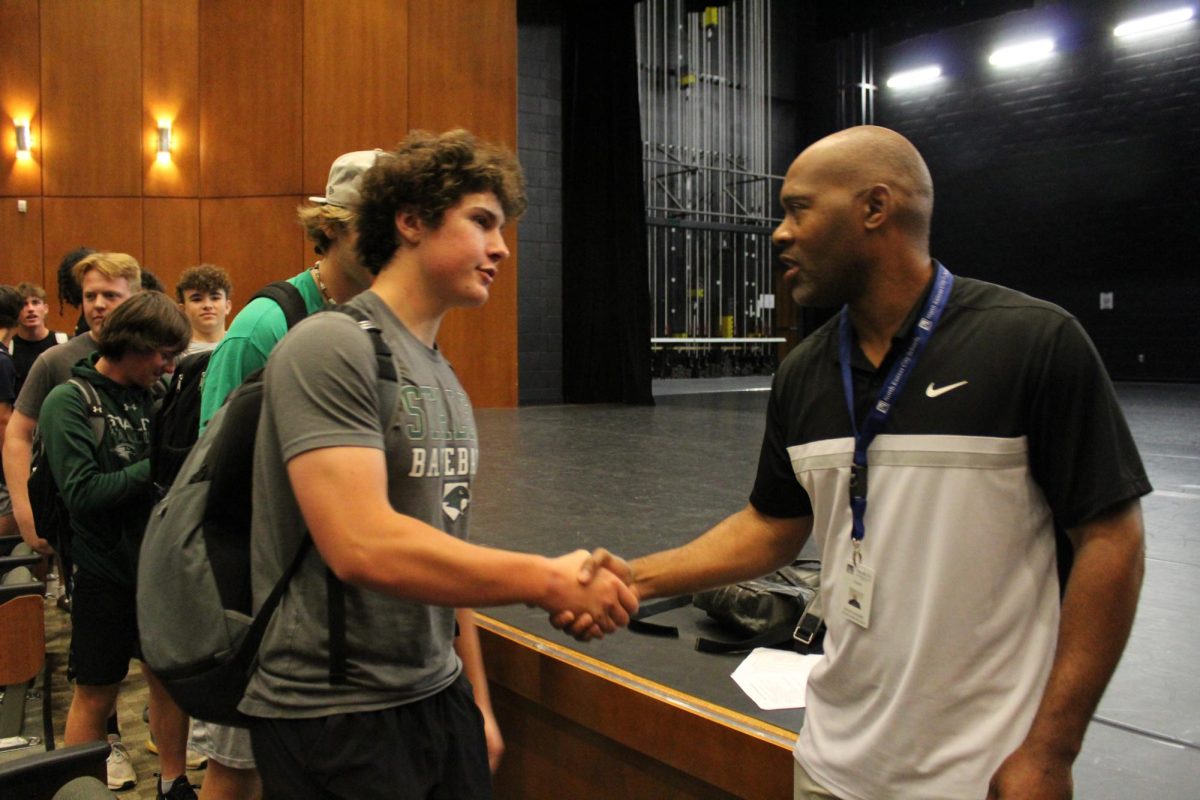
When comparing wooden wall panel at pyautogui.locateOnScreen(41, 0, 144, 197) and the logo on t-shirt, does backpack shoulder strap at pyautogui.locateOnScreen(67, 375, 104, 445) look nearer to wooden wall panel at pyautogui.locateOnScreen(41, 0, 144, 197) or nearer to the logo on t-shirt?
the logo on t-shirt

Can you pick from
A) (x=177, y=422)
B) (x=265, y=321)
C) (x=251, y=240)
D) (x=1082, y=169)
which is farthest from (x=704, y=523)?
(x=1082, y=169)

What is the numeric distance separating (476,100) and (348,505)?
864 centimetres

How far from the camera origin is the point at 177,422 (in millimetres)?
2119

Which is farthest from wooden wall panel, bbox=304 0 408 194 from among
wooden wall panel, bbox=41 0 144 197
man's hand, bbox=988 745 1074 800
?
man's hand, bbox=988 745 1074 800

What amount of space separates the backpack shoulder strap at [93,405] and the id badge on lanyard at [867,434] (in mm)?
1905

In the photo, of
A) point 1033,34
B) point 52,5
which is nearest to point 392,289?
point 52,5

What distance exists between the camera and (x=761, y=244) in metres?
12.7

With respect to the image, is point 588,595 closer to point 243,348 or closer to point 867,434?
point 867,434

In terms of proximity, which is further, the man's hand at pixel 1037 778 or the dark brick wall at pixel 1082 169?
the dark brick wall at pixel 1082 169

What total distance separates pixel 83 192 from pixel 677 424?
5.76 meters

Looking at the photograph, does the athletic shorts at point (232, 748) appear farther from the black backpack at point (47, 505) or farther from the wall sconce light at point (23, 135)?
the wall sconce light at point (23, 135)

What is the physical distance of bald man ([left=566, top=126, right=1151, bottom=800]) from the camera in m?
1.06

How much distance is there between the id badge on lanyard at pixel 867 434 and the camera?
1185 mm

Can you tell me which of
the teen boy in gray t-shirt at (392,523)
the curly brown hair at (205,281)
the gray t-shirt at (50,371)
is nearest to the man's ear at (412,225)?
the teen boy in gray t-shirt at (392,523)
